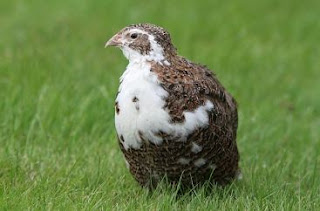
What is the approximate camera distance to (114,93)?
671 cm

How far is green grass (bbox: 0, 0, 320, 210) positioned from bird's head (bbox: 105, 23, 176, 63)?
786 millimetres

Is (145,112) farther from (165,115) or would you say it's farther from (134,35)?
(134,35)

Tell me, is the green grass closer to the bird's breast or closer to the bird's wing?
the bird's breast

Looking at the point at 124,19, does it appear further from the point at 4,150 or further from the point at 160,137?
the point at 160,137

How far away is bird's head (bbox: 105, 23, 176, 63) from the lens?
4613mm

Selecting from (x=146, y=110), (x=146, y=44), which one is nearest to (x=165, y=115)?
(x=146, y=110)

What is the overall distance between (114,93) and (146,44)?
2140 millimetres

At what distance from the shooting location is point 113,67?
7762 mm

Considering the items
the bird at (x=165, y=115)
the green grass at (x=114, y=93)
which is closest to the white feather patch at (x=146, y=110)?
the bird at (x=165, y=115)

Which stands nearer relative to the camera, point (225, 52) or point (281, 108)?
point (281, 108)

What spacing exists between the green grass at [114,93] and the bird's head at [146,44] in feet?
2.58

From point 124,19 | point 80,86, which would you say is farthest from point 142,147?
point 124,19

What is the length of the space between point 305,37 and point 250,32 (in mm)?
633

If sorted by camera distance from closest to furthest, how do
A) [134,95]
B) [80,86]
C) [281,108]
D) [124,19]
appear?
[134,95] < [80,86] < [281,108] < [124,19]
